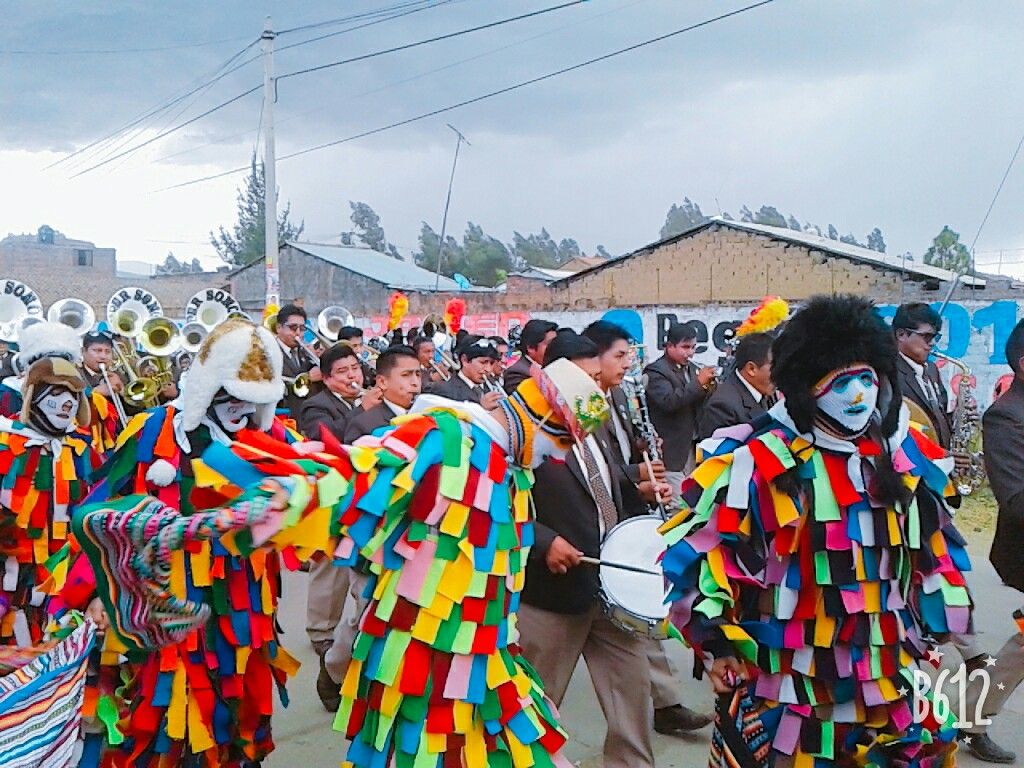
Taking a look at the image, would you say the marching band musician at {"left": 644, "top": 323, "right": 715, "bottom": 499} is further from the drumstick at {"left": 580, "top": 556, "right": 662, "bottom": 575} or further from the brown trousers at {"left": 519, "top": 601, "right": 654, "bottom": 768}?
the drumstick at {"left": 580, "top": 556, "right": 662, "bottom": 575}

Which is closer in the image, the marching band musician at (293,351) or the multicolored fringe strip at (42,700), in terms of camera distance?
the multicolored fringe strip at (42,700)

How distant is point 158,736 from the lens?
11.8 ft

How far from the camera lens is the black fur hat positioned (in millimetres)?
3162

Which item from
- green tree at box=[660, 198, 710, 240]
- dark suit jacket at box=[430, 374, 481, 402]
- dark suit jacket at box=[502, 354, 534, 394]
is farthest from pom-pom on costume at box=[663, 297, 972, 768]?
green tree at box=[660, 198, 710, 240]

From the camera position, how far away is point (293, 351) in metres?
10.4

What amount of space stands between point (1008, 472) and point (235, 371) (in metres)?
3.33

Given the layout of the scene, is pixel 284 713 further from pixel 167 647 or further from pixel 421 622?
pixel 421 622

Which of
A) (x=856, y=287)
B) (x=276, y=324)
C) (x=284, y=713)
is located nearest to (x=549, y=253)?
(x=856, y=287)

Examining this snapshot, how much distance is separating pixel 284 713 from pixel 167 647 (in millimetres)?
1983

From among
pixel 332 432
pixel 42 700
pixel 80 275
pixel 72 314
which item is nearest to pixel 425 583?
pixel 42 700

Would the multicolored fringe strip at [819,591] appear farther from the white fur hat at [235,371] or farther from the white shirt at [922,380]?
the white shirt at [922,380]

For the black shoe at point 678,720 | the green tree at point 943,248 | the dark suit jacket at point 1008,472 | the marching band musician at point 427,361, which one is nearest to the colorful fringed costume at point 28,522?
the black shoe at point 678,720

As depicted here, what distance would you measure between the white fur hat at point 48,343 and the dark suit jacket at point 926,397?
4696 millimetres

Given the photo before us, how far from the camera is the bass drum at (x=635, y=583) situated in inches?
154
